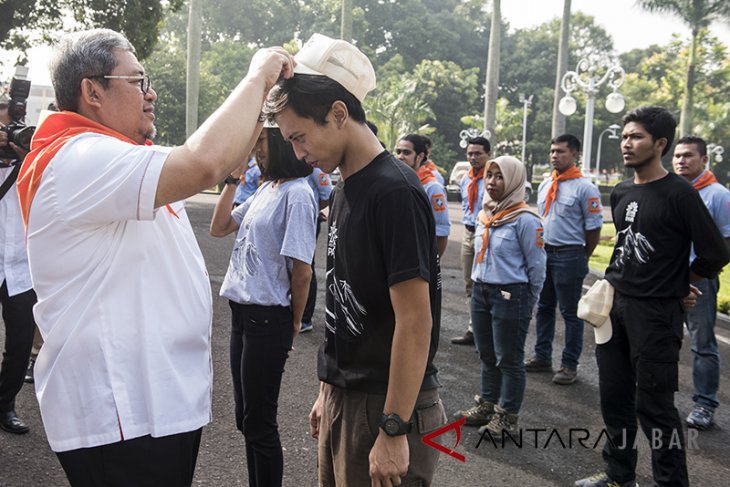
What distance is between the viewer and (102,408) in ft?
5.80

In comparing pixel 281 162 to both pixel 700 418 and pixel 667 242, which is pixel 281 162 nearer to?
pixel 667 242

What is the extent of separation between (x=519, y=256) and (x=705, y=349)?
1.66 m

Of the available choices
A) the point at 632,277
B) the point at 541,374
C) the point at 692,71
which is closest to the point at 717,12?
the point at 692,71

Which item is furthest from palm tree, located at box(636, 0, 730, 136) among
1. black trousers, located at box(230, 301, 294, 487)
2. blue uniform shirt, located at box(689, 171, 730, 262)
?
black trousers, located at box(230, 301, 294, 487)

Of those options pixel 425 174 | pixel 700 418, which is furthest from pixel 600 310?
pixel 425 174

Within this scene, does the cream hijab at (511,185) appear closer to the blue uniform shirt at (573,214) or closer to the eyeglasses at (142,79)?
the blue uniform shirt at (573,214)

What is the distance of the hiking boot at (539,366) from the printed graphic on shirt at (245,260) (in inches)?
145

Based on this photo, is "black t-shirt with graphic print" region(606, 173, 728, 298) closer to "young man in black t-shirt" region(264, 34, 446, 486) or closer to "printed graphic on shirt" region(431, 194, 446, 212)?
"young man in black t-shirt" region(264, 34, 446, 486)

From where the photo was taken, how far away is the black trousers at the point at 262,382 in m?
3.04

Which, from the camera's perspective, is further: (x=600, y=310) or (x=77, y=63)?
(x=600, y=310)

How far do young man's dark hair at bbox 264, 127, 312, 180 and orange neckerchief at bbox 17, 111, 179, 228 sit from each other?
1422mm

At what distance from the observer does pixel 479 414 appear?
15.5 feet

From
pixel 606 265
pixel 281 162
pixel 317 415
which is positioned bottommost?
pixel 606 265

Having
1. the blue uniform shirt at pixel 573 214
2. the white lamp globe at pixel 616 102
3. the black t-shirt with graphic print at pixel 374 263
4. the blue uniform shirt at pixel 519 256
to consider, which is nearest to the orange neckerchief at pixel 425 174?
the blue uniform shirt at pixel 573 214
